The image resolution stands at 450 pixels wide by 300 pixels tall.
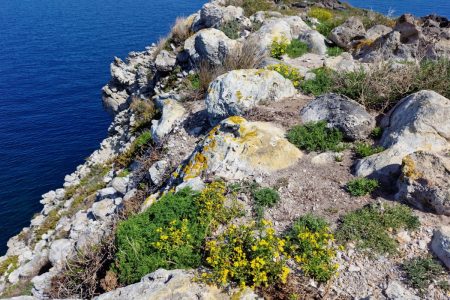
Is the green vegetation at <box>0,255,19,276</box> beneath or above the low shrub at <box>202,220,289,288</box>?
beneath

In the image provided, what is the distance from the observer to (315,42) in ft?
55.2

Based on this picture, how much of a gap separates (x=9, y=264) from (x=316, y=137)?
13.1 meters

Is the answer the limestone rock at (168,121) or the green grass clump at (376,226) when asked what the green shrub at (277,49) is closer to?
the limestone rock at (168,121)

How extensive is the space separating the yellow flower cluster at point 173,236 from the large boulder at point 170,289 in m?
0.60

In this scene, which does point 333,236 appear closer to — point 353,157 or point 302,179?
point 302,179

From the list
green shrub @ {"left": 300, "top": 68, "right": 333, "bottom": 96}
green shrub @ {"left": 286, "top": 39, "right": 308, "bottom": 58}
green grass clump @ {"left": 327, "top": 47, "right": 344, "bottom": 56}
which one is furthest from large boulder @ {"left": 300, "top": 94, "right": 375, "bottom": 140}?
green grass clump @ {"left": 327, "top": 47, "right": 344, "bottom": 56}

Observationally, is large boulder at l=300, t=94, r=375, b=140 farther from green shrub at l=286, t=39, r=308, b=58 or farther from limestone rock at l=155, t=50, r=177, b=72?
limestone rock at l=155, t=50, r=177, b=72

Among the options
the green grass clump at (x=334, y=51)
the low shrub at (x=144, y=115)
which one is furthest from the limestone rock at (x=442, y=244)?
the low shrub at (x=144, y=115)

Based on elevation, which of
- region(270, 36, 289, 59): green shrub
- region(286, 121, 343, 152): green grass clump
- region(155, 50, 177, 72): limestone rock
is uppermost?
region(155, 50, 177, 72): limestone rock

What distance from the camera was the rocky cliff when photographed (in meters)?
6.31

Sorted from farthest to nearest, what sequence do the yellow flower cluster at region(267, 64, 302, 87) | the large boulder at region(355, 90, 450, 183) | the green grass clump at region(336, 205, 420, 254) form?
the yellow flower cluster at region(267, 64, 302, 87)
the large boulder at region(355, 90, 450, 183)
the green grass clump at region(336, 205, 420, 254)

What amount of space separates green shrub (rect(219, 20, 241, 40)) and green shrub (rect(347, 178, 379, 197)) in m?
13.1

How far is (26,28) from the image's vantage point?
59031 mm

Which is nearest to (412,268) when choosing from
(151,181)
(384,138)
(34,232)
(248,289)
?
(248,289)
